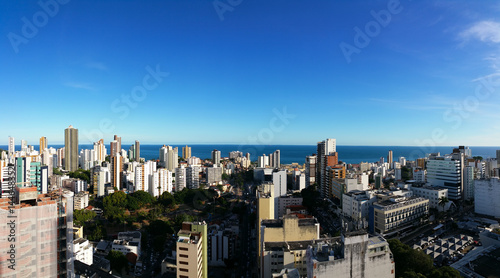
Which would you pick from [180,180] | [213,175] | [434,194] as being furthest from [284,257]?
[213,175]

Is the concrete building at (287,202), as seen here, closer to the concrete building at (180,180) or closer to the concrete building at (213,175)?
the concrete building at (180,180)

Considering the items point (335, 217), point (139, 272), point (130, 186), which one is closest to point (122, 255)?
point (139, 272)

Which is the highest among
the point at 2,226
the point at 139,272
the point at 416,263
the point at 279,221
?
the point at 2,226

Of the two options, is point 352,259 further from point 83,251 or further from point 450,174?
point 450,174

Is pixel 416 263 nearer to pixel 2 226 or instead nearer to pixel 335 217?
pixel 335 217

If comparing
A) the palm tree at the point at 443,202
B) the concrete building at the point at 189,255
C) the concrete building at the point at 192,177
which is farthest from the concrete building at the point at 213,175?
the concrete building at the point at 189,255

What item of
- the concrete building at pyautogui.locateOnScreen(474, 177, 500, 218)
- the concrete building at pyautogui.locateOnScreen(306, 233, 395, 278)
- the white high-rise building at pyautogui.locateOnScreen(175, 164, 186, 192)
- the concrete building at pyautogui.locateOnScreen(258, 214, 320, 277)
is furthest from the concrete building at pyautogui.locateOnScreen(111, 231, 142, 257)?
the concrete building at pyautogui.locateOnScreen(474, 177, 500, 218)

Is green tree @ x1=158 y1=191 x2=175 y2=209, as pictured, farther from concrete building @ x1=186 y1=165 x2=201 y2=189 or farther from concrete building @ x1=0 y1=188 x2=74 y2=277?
concrete building @ x1=0 y1=188 x2=74 y2=277
